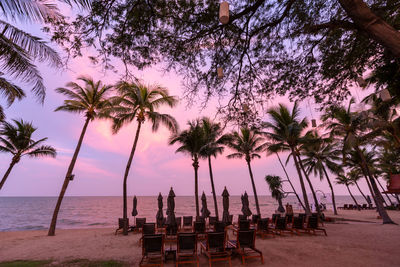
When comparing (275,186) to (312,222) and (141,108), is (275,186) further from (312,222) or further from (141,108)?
(141,108)

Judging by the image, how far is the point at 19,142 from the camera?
14.3m

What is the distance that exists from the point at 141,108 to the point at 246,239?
34.8 ft

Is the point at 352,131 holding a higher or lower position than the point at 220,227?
higher

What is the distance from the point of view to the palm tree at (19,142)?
14016 mm

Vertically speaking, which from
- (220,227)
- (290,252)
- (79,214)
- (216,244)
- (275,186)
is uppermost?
(275,186)

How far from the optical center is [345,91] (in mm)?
5387

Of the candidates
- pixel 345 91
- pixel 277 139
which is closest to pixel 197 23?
Result: pixel 345 91

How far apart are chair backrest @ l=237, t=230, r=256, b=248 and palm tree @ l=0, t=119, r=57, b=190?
16.9m

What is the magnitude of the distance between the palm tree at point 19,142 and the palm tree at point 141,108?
7328 millimetres

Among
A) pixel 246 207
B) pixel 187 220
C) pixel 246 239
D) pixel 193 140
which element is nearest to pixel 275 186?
pixel 246 207

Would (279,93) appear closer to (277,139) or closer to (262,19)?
(262,19)

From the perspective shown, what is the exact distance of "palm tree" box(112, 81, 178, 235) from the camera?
1291cm

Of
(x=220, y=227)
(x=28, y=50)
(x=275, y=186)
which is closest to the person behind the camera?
(x=28, y=50)

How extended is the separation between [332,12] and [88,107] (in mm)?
14742
